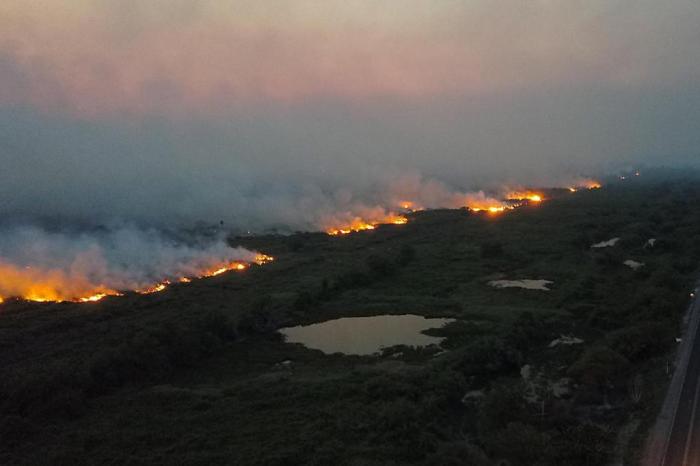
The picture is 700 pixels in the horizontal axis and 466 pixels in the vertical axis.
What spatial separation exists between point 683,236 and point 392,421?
7861 centimetres

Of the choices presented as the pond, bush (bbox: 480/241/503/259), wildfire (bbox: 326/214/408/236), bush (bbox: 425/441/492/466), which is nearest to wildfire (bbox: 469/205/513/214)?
wildfire (bbox: 326/214/408/236)

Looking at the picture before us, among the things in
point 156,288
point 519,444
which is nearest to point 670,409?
point 519,444

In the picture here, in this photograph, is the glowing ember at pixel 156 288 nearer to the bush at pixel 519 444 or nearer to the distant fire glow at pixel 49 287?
the distant fire glow at pixel 49 287

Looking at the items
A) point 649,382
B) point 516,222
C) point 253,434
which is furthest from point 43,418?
point 516,222

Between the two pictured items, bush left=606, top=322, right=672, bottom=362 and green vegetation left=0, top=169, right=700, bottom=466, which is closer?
green vegetation left=0, top=169, right=700, bottom=466

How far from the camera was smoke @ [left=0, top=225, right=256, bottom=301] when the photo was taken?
59500 millimetres

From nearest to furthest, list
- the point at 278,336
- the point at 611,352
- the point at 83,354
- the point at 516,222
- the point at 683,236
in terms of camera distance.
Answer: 1. the point at 611,352
2. the point at 83,354
3. the point at 278,336
4. the point at 683,236
5. the point at 516,222

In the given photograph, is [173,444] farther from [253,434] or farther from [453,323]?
[453,323]

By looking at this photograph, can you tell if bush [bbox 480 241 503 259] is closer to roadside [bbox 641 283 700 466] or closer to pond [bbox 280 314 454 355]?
pond [bbox 280 314 454 355]

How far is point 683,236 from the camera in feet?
278

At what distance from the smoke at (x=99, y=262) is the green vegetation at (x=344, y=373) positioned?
16.1 feet

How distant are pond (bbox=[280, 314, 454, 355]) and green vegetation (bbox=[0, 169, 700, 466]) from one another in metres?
1.69

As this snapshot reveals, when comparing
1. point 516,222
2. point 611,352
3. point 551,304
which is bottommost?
point 611,352

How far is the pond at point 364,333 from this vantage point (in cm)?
4475
